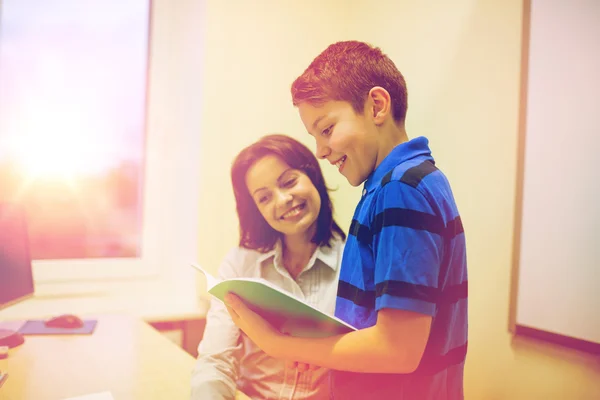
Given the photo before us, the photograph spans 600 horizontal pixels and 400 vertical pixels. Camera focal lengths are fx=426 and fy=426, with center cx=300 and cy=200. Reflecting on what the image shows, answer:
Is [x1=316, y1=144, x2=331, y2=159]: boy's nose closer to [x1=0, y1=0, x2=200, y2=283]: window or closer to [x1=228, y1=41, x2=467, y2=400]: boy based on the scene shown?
[x1=228, y1=41, x2=467, y2=400]: boy

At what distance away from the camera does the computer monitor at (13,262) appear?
1.23 metres

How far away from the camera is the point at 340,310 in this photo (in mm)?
647

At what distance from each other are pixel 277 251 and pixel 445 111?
26.7 inches

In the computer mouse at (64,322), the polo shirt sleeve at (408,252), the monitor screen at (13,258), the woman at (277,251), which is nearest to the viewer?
the polo shirt sleeve at (408,252)

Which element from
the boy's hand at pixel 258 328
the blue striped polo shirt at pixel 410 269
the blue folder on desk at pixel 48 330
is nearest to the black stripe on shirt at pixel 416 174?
the blue striped polo shirt at pixel 410 269

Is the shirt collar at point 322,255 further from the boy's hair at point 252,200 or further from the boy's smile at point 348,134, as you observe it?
the boy's smile at point 348,134

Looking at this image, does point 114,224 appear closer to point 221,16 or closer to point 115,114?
point 115,114

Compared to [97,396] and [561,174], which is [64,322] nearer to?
[97,396]

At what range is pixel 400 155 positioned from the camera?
62 cm

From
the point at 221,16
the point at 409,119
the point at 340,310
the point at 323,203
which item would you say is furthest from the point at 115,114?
the point at 340,310

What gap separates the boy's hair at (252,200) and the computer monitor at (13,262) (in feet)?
2.20

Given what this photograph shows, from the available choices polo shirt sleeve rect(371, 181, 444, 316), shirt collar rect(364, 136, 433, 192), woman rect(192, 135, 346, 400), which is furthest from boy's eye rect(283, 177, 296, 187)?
polo shirt sleeve rect(371, 181, 444, 316)

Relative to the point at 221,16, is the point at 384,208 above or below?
below

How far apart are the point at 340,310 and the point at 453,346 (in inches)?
6.7
